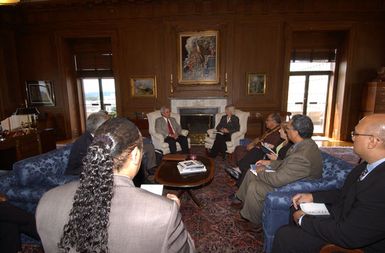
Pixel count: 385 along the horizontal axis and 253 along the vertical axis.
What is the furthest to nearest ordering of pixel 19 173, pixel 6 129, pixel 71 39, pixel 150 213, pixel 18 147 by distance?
1. pixel 71 39
2. pixel 6 129
3. pixel 18 147
4. pixel 19 173
5. pixel 150 213

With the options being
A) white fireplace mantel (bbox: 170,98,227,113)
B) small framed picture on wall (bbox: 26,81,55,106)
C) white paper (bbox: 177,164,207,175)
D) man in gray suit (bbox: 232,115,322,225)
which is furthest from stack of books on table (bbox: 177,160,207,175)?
small framed picture on wall (bbox: 26,81,55,106)

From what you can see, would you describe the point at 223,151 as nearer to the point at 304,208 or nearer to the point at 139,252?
the point at 304,208

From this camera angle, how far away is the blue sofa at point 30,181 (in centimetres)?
252

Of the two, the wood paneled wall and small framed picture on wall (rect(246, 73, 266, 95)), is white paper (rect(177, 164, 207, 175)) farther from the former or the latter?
small framed picture on wall (rect(246, 73, 266, 95))

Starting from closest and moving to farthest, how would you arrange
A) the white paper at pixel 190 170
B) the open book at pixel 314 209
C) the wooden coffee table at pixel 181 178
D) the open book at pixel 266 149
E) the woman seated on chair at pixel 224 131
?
the open book at pixel 314 209 < the wooden coffee table at pixel 181 178 < the white paper at pixel 190 170 < the open book at pixel 266 149 < the woman seated on chair at pixel 224 131

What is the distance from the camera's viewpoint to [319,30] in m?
7.37

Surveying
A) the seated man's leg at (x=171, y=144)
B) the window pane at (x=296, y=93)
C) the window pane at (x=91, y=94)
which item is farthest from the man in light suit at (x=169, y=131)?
the window pane at (x=296, y=93)

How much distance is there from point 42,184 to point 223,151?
3903 mm

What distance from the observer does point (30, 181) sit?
2.72 metres

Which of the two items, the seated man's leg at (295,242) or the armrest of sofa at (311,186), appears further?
the armrest of sofa at (311,186)

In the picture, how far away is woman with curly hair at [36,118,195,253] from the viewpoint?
89 cm

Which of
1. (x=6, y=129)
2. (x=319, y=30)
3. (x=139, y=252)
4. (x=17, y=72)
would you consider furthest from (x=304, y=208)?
(x=17, y=72)

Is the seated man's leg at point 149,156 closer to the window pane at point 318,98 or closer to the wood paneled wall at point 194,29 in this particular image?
the wood paneled wall at point 194,29

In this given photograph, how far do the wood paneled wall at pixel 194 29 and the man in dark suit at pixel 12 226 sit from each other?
5844 mm
